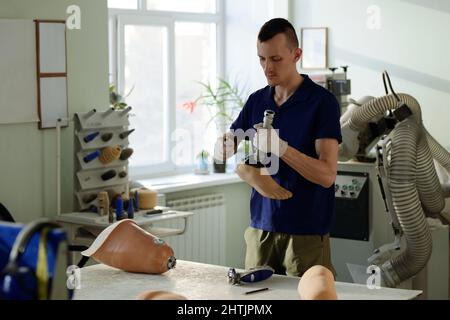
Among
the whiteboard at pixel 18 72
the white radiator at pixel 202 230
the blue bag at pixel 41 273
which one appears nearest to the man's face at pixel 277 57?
the blue bag at pixel 41 273

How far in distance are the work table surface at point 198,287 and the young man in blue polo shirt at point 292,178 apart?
0.41 m

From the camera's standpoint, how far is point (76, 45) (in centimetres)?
451

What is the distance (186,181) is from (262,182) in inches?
97.0

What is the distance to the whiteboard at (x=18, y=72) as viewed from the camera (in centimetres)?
414

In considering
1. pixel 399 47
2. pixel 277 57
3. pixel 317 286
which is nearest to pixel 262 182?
pixel 277 57

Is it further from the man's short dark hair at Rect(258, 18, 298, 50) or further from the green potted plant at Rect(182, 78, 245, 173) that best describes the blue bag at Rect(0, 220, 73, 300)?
the green potted plant at Rect(182, 78, 245, 173)

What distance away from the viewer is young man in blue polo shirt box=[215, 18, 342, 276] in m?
2.97

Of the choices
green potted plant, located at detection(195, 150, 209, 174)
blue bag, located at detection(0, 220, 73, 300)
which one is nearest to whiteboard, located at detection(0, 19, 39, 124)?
green potted plant, located at detection(195, 150, 209, 174)

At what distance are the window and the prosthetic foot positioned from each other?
238 cm

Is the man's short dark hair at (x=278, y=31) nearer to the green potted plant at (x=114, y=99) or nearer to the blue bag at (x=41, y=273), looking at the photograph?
the blue bag at (x=41, y=273)

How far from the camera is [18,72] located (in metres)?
4.21

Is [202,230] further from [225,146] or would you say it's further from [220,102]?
[225,146]
